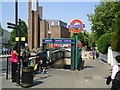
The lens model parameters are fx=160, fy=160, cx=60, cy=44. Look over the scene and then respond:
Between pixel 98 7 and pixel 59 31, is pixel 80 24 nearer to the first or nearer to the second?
pixel 98 7

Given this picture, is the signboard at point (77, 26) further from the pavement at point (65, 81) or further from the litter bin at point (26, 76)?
the litter bin at point (26, 76)

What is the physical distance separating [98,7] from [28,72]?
23.8 metres

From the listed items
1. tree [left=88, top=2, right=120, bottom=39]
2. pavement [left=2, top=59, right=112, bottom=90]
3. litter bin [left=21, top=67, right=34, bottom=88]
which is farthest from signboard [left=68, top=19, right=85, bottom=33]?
tree [left=88, top=2, right=120, bottom=39]

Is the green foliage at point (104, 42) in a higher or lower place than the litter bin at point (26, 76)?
higher

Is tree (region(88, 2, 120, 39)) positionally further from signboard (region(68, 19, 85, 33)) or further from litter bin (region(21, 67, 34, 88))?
litter bin (region(21, 67, 34, 88))

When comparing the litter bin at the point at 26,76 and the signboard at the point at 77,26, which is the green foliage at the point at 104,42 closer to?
the signboard at the point at 77,26

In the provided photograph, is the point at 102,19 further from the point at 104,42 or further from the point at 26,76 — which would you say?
the point at 26,76

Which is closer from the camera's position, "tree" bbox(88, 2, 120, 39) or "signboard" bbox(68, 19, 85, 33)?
"signboard" bbox(68, 19, 85, 33)

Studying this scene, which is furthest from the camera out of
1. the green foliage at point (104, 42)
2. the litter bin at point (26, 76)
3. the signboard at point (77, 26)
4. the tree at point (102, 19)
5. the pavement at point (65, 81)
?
the tree at point (102, 19)

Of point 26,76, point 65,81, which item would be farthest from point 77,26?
point 26,76

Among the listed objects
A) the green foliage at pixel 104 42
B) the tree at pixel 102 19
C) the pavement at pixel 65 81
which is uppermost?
the tree at pixel 102 19

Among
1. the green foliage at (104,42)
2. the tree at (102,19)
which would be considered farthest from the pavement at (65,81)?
the tree at (102,19)

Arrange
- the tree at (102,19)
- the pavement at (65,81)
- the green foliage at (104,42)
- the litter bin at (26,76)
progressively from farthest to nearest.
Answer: the tree at (102,19) → the green foliage at (104,42) → the pavement at (65,81) → the litter bin at (26,76)

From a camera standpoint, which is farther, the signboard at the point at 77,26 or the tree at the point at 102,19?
the tree at the point at 102,19
